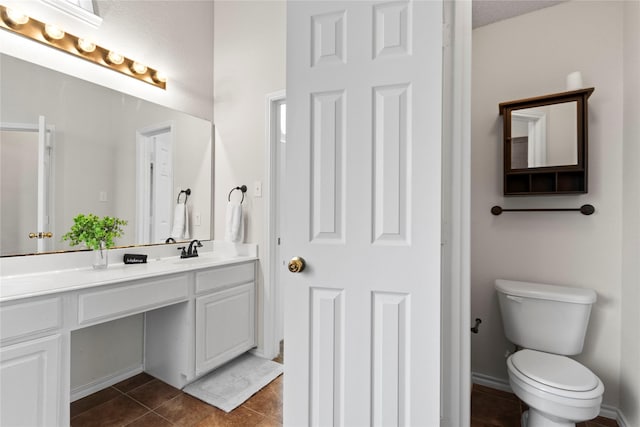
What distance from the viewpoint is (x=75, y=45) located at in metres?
1.80

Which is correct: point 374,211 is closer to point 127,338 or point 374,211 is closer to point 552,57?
point 552,57

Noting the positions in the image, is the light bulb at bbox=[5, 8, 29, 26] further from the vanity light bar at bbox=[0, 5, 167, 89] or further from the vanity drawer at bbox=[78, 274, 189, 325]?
the vanity drawer at bbox=[78, 274, 189, 325]

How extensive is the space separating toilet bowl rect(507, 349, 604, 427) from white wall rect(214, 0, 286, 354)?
5.84 feet

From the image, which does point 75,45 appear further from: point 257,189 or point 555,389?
point 555,389

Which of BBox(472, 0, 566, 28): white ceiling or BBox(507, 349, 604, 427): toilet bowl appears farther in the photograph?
BBox(472, 0, 566, 28): white ceiling

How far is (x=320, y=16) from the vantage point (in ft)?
3.93

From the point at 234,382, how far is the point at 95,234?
51.7 inches

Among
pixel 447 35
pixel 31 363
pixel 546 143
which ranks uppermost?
pixel 447 35

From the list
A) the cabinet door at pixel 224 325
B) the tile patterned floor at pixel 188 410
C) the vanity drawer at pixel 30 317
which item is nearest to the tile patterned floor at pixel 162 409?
the tile patterned floor at pixel 188 410

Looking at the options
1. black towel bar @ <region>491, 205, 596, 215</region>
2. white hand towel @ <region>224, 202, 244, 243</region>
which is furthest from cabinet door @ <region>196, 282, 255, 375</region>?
black towel bar @ <region>491, 205, 596, 215</region>

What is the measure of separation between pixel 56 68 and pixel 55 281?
124cm

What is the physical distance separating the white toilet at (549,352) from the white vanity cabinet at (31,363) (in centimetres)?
214

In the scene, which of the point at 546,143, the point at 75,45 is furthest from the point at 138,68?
the point at 546,143

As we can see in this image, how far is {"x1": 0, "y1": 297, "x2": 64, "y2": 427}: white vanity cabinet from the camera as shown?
47.2 inches
